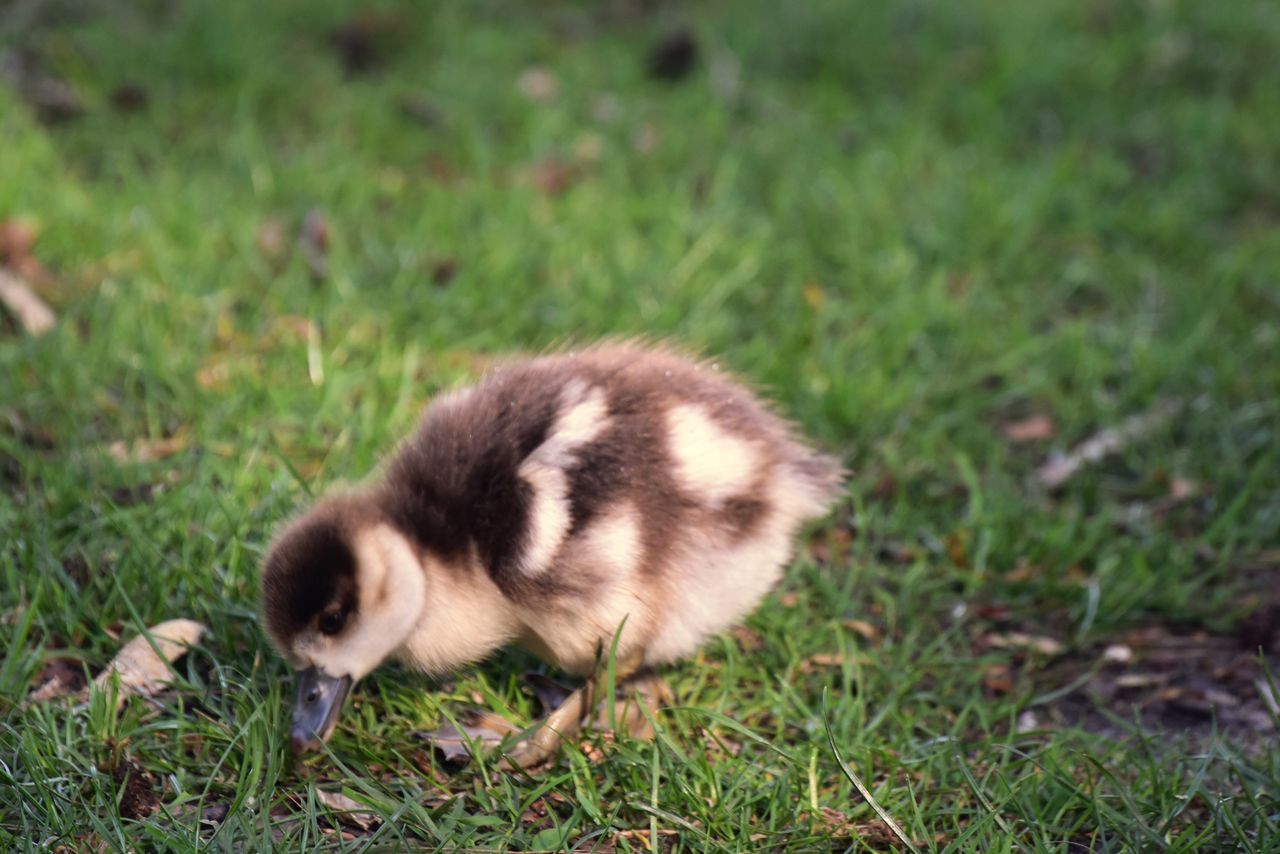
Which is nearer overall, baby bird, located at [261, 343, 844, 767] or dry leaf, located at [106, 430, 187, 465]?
baby bird, located at [261, 343, 844, 767]

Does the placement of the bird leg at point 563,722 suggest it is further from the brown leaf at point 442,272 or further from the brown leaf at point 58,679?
the brown leaf at point 442,272

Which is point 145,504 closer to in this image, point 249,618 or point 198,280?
point 249,618

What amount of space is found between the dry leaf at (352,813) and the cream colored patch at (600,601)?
510mm

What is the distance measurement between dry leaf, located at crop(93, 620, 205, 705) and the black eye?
415 millimetres

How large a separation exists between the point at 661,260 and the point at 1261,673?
7.82 ft

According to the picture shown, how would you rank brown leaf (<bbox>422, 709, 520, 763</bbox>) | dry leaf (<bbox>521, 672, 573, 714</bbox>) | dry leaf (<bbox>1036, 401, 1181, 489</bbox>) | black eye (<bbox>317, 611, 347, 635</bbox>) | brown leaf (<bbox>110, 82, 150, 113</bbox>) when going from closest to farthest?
black eye (<bbox>317, 611, 347, 635</bbox>) → brown leaf (<bbox>422, 709, 520, 763</bbox>) → dry leaf (<bbox>521, 672, 573, 714</bbox>) → dry leaf (<bbox>1036, 401, 1181, 489</bbox>) → brown leaf (<bbox>110, 82, 150, 113</bbox>)

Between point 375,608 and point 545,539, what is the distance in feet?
1.22

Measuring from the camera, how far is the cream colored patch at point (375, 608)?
2.84m

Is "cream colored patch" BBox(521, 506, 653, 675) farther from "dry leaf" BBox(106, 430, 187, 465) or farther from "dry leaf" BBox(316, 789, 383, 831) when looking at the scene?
"dry leaf" BBox(106, 430, 187, 465)

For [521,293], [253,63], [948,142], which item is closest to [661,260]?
[521,293]

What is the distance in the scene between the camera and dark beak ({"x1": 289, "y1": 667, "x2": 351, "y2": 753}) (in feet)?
9.29

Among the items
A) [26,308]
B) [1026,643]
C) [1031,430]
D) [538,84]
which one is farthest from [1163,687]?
[538,84]

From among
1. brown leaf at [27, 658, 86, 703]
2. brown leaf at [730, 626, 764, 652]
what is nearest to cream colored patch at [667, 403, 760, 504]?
brown leaf at [730, 626, 764, 652]

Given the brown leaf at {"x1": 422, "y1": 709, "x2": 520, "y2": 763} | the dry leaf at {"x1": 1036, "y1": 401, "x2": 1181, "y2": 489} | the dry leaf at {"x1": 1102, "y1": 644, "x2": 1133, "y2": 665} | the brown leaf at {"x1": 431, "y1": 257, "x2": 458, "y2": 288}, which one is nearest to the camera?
the brown leaf at {"x1": 422, "y1": 709, "x2": 520, "y2": 763}
